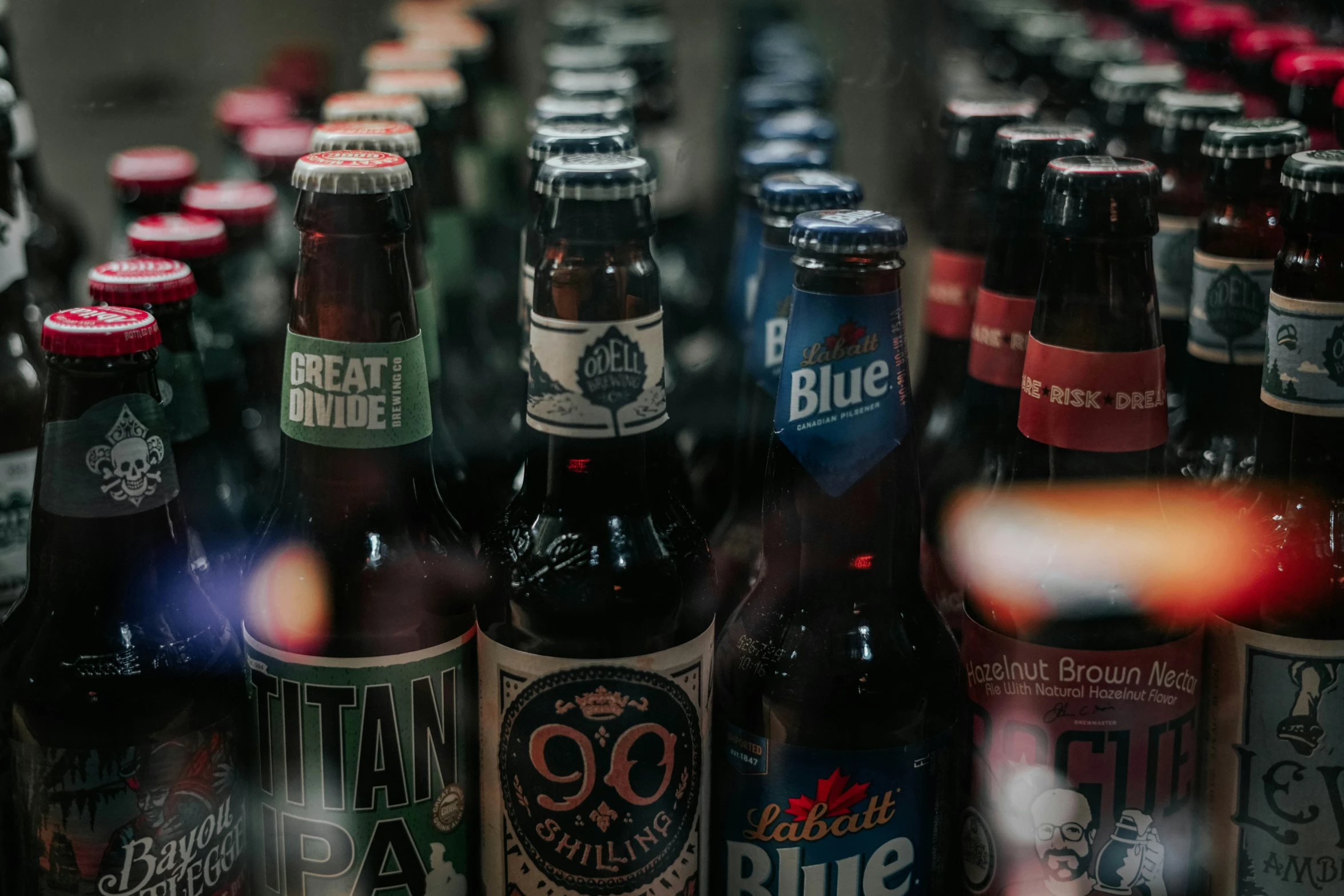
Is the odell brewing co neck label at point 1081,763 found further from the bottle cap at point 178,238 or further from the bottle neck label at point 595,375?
the bottle cap at point 178,238

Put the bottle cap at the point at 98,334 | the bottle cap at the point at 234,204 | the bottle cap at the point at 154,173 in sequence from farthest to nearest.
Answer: the bottle cap at the point at 154,173
the bottle cap at the point at 234,204
the bottle cap at the point at 98,334

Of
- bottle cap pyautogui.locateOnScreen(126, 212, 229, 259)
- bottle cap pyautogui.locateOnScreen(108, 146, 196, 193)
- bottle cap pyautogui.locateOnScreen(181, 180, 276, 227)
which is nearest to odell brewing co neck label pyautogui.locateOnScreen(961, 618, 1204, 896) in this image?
bottle cap pyautogui.locateOnScreen(126, 212, 229, 259)

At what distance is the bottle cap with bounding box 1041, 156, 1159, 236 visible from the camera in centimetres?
97

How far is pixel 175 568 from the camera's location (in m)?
1.00

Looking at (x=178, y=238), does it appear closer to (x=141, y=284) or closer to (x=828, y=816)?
(x=141, y=284)

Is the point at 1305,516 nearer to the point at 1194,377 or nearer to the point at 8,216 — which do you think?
the point at 1194,377

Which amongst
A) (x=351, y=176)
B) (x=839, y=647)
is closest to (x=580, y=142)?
(x=351, y=176)

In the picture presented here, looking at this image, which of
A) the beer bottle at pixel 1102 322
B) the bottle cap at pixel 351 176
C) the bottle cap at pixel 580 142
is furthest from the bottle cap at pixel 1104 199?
the bottle cap at pixel 351 176

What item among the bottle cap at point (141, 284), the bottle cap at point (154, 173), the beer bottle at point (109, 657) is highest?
the bottle cap at point (154, 173)

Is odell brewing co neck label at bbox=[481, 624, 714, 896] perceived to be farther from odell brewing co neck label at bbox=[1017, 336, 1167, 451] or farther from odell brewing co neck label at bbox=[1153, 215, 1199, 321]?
odell brewing co neck label at bbox=[1153, 215, 1199, 321]

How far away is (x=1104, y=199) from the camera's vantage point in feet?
3.19

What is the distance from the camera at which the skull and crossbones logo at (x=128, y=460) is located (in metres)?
0.95

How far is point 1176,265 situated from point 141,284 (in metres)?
0.93

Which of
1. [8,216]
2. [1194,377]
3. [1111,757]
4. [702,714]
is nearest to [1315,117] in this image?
[1194,377]
